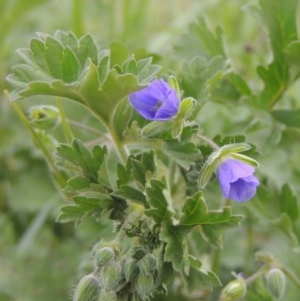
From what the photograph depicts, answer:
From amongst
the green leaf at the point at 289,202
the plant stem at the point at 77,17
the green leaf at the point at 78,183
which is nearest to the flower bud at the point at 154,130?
the green leaf at the point at 78,183

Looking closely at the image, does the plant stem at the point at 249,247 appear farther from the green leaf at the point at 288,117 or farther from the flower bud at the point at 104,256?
the flower bud at the point at 104,256

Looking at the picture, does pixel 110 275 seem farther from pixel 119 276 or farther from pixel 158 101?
pixel 158 101

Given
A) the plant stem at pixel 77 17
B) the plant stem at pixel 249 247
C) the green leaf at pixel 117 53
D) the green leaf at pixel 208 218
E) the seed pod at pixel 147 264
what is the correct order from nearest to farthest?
the seed pod at pixel 147 264, the green leaf at pixel 208 218, the green leaf at pixel 117 53, the plant stem at pixel 249 247, the plant stem at pixel 77 17

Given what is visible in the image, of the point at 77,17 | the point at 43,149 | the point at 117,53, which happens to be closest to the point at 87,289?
the point at 43,149

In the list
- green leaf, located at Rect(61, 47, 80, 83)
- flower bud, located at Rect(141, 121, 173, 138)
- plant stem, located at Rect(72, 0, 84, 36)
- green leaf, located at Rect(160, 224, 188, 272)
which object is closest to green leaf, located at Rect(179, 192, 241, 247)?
green leaf, located at Rect(160, 224, 188, 272)

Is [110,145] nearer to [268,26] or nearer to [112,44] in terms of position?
[112,44]

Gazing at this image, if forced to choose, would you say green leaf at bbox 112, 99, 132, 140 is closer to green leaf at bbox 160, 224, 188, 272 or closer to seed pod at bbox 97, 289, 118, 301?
green leaf at bbox 160, 224, 188, 272
